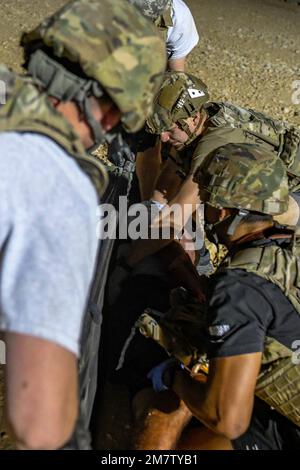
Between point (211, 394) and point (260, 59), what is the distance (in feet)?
22.9

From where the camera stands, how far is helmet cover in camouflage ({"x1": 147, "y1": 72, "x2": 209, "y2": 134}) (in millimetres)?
4160

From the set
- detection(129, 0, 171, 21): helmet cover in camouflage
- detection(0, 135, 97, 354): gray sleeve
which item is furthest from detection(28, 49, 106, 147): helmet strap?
detection(129, 0, 171, 21): helmet cover in camouflage

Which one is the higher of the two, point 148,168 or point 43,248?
point 43,248

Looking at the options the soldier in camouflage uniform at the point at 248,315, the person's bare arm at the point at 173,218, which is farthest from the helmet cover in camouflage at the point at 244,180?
the person's bare arm at the point at 173,218

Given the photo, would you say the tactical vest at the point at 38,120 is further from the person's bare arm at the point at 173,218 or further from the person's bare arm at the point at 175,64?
the person's bare arm at the point at 175,64

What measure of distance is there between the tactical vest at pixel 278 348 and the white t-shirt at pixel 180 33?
2.78m

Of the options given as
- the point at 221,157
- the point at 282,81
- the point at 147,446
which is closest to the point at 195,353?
the point at 147,446

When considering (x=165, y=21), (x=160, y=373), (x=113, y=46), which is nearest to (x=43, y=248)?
(x=113, y=46)

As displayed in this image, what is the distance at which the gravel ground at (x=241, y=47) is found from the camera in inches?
288

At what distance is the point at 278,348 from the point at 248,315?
22 cm

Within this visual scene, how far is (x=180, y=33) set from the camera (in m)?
5.05

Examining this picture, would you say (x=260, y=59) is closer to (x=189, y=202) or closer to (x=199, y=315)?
(x=189, y=202)

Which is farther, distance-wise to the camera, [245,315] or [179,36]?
[179,36]

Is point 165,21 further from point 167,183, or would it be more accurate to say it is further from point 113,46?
point 113,46
